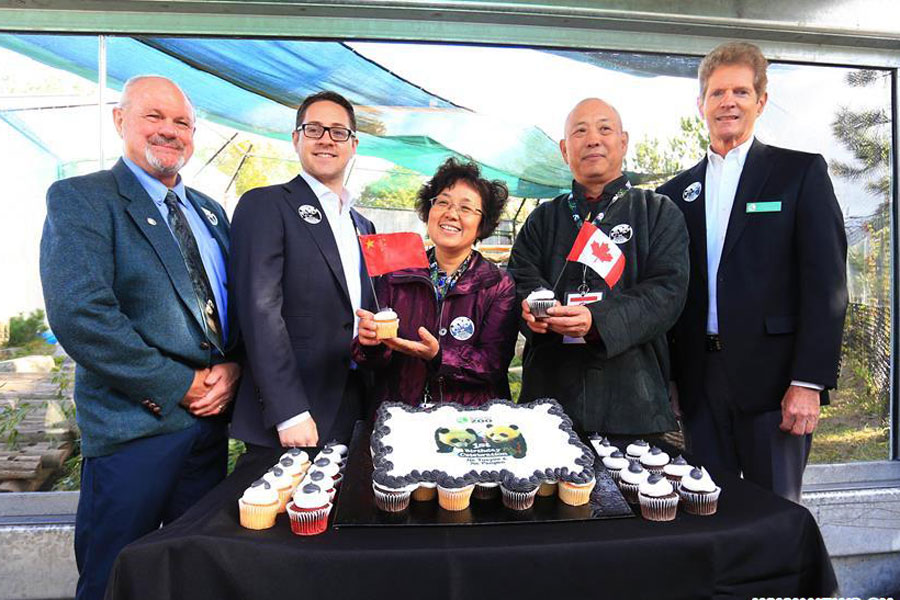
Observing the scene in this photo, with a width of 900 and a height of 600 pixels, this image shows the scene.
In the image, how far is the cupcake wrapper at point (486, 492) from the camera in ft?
4.94

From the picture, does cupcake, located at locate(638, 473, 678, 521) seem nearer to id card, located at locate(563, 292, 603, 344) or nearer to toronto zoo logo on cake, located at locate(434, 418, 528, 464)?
toronto zoo logo on cake, located at locate(434, 418, 528, 464)

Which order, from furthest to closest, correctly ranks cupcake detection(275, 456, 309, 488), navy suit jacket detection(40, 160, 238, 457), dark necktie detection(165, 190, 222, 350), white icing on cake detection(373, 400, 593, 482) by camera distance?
dark necktie detection(165, 190, 222, 350)
navy suit jacket detection(40, 160, 238, 457)
cupcake detection(275, 456, 309, 488)
white icing on cake detection(373, 400, 593, 482)

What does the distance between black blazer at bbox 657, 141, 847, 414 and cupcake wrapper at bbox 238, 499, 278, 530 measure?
81.5 inches

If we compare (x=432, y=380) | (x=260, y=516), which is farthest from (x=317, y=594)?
(x=432, y=380)

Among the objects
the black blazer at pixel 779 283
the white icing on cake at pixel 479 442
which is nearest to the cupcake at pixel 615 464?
the white icing on cake at pixel 479 442

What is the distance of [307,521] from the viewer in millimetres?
1364

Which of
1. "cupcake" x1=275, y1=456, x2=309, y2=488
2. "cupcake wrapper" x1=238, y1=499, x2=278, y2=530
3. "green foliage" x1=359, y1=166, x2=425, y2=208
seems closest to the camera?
"cupcake wrapper" x1=238, y1=499, x2=278, y2=530

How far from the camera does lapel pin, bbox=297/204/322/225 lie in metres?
2.37

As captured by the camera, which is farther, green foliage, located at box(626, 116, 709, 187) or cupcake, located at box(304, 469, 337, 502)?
green foliage, located at box(626, 116, 709, 187)

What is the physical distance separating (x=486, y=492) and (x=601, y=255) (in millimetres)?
1009

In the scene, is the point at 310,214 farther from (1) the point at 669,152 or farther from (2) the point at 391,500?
(1) the point at 669,152

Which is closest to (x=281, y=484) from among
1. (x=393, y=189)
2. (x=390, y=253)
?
(x=390, y=253)

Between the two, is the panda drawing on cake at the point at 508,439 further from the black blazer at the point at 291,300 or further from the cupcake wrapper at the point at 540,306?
the black blazer at the point at 291,300

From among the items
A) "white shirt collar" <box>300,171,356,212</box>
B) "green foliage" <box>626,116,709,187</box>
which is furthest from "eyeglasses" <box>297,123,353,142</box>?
"green foliage" <box>626,116,709,187</box>
